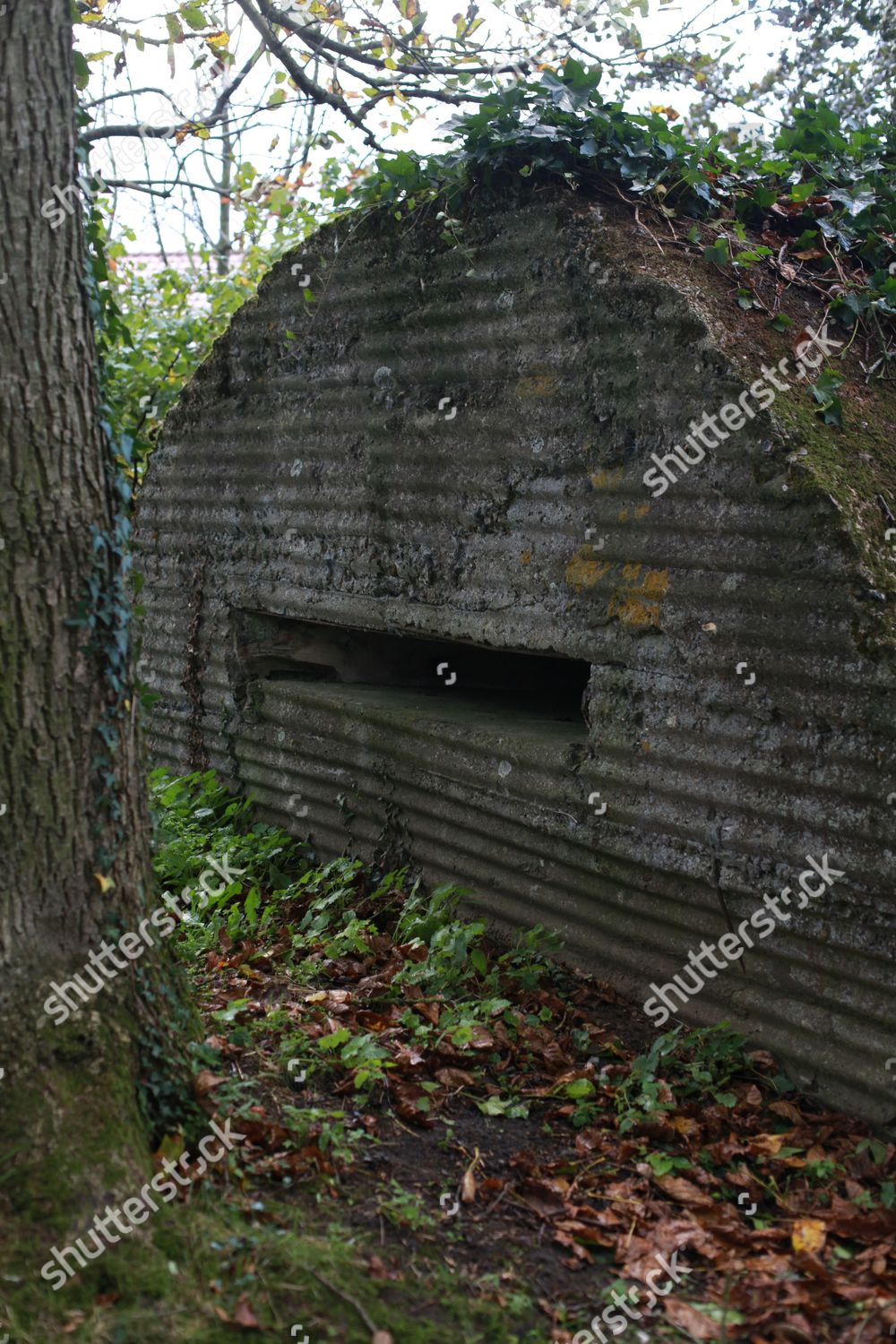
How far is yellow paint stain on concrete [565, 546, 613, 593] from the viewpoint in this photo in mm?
4008

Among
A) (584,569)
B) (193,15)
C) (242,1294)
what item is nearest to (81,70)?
(193,15)

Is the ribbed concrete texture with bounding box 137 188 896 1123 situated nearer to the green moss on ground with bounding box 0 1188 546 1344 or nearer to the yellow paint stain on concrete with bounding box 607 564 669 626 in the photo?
the yellow paint stain on concrete with bounding box 607 564 669 626

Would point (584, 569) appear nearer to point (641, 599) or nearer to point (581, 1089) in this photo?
point (641, 599)

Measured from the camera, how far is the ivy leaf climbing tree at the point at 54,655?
2621 mm

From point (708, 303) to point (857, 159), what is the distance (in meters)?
1.55

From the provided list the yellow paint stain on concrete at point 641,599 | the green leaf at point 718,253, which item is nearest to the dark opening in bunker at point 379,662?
the yellow paint stain on concrete at point 641,599

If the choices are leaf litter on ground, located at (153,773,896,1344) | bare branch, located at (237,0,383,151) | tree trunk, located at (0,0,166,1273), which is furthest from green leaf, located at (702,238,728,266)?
leaf litter on ground, located at (153,773,896,1344)

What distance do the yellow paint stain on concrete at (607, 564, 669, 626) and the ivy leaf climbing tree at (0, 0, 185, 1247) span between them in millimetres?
1798

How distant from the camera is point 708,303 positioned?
151 inches

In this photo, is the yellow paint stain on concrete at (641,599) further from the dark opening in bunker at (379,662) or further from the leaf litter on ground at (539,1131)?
the dark opening in bunker at (379,662)

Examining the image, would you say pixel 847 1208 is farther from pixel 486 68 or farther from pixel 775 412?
pixel 486 68

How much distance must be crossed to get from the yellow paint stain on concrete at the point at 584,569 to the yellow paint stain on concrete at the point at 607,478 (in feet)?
0.70

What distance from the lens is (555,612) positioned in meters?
4.16

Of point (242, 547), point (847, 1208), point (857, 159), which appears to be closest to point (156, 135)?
point (242, 547)
